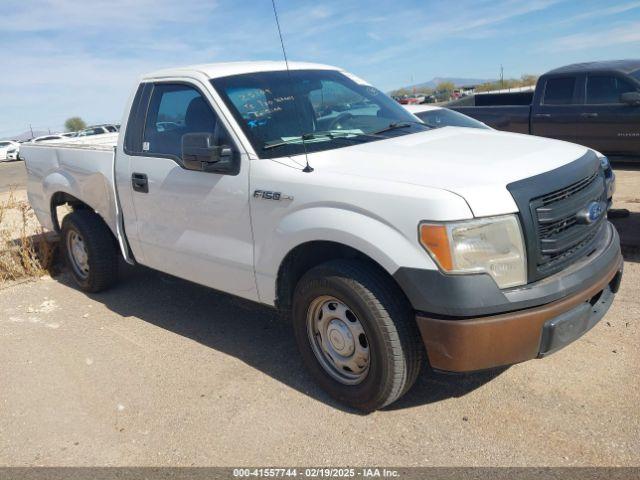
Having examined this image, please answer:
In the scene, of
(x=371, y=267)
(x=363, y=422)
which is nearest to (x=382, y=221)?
(x=371, y=267)

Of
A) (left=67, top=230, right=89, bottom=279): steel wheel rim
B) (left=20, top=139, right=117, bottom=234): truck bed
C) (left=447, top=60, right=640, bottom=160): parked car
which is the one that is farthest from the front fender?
(left=447, top=60, right=640, bottom=160): parked car

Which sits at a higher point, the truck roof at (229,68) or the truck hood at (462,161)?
the truck roof at (229,68)

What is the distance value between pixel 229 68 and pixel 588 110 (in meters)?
6.56

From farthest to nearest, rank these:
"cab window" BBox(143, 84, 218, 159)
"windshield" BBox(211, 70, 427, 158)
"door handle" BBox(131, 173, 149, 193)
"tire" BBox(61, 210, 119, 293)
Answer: "tire" BBox(61, 210, 119, 293), "door handle" BBox(131, 173, 149, 193), "cab window" BBox(143, 84, 218, 159), "windshield" BBox(211, 70, 427, 158)

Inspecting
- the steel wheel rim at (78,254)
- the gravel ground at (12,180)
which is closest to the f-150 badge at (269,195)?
the steel wheel rim at (78,254)

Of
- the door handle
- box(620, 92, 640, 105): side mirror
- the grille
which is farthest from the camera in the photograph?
box(620, 92, 640, 105): side mirror

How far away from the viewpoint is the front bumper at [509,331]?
2.81m

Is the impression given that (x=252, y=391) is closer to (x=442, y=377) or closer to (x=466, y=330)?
(x=442, y=377)

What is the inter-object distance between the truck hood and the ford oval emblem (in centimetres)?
28

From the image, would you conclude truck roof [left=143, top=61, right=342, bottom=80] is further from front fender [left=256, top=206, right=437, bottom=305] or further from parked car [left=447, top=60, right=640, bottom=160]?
parked car [left=447, top=60, right=640, bottom=160]

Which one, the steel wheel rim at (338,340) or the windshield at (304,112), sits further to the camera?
the windshield at (304,112)

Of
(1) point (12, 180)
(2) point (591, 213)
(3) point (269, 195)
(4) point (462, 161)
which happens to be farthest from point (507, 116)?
(1) point (12, 180)

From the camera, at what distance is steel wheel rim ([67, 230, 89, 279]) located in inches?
225

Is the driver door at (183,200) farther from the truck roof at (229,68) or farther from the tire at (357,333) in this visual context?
the tire at (357,333)
